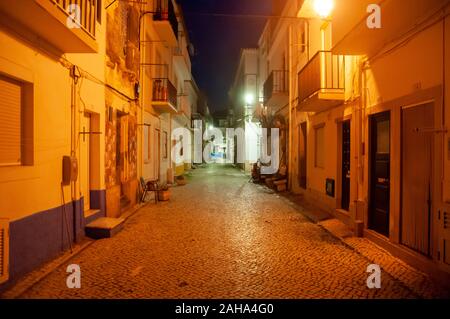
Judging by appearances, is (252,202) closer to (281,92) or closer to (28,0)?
(281,92)

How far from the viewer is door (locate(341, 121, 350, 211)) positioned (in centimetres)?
895

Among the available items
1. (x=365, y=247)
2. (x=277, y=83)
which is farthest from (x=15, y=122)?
(x=277, y=83)

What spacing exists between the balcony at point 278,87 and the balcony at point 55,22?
413 inches

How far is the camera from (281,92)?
15.3m

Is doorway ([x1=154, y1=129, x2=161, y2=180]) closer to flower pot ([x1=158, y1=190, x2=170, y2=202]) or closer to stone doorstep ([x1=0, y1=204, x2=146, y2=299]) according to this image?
flower pot ([x1=158, y1=190, x2=170, y2=202])

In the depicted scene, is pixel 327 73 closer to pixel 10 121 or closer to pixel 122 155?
pixel 122 155

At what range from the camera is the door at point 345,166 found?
29.3ft

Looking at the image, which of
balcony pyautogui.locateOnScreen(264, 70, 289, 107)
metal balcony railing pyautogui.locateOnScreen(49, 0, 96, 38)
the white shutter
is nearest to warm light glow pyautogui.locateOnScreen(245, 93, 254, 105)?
balcony pyautogui.locateOnScreen(264, 70, 289, 107)

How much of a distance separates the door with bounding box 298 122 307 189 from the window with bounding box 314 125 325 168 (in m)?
1.55

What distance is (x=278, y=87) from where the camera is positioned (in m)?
16.0

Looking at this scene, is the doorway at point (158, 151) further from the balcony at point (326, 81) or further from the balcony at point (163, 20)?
the balcony at point (326, 81)

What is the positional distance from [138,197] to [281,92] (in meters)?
8.08

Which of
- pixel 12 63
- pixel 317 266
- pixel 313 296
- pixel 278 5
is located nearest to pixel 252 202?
pixel 317 266

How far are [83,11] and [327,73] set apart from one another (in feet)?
20.3
